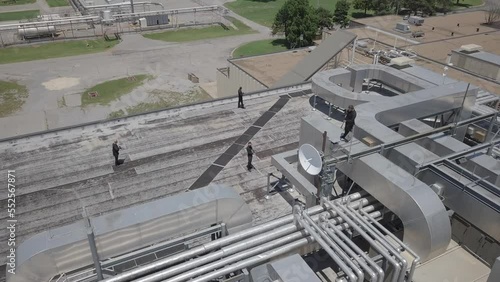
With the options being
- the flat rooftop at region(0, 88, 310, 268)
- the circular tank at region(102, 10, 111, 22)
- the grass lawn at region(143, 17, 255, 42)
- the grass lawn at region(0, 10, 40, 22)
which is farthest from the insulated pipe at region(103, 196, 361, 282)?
the grass lawn at region(0, 10, 40, 22)

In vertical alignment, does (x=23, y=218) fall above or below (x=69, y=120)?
above

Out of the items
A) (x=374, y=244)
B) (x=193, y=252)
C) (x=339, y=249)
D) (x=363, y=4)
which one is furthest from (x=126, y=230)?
(x=363, y=4)

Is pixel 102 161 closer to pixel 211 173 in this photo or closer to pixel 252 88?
pixel 211 173

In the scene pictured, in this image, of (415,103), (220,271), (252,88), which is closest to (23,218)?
(220,271)

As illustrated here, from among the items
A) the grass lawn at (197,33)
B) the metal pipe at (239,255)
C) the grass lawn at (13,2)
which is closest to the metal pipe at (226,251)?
the metal pipe at (239,255)

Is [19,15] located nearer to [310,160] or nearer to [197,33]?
[197,33]

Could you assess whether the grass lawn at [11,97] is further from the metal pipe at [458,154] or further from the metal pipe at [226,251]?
the metal pipe at [458,154]

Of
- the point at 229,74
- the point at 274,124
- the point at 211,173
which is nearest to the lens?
the point at 211,173
